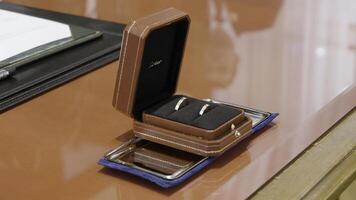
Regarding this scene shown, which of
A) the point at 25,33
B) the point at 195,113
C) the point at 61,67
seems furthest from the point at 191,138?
the point at 25,33

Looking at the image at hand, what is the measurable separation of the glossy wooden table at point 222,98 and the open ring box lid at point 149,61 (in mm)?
91

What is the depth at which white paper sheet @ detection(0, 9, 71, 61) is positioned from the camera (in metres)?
1.22

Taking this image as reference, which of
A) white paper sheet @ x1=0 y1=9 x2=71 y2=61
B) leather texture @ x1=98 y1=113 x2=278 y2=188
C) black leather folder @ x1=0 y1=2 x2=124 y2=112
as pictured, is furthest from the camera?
white paper sheet @ x1=0 y1=9 x2=71 y2=61

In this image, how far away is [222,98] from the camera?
1089mm

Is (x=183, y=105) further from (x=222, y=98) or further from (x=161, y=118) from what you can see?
(x=222, y=98)

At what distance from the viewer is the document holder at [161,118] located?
0.84m

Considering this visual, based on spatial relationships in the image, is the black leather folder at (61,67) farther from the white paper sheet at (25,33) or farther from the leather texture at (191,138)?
the leather texture at (191,138)

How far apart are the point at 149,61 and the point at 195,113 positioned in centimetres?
10

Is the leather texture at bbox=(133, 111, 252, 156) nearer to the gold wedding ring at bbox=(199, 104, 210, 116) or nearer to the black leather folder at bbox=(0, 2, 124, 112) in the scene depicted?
the gold wedding ring at bbox=(199, 104, 210, 116)

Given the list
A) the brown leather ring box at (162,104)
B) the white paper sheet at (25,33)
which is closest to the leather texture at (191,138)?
the brown leather ring box at (162,104)

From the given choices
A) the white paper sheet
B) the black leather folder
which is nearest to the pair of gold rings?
the black leather folder

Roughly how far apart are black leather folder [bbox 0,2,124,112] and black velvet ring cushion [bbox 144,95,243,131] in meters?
0.30

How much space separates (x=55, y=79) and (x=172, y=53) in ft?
0.99

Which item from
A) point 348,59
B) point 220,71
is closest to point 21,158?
point 220,71
